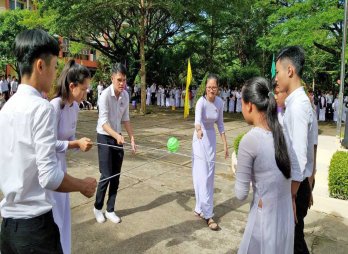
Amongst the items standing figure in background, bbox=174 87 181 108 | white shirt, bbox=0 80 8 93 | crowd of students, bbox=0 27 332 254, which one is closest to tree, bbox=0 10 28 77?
white shirt, bbox=0 80 8 93

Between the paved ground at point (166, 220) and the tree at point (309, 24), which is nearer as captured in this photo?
the paved ground at point (166, 220)

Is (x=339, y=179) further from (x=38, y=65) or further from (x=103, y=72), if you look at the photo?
(x=103, y=72)

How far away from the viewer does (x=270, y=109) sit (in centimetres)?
212

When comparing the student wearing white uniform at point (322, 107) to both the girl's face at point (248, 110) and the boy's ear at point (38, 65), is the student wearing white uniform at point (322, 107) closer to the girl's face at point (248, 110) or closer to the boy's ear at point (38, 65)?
the girl's face at point (248, 110)

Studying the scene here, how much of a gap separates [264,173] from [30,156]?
1.33 meters

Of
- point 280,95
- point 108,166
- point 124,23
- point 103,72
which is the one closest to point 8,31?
point 103,72

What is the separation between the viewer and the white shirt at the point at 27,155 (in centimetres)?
160

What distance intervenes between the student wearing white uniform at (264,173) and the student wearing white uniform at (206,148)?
1.99m

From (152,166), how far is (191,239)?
9.61ft

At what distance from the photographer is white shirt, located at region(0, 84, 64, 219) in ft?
5.24

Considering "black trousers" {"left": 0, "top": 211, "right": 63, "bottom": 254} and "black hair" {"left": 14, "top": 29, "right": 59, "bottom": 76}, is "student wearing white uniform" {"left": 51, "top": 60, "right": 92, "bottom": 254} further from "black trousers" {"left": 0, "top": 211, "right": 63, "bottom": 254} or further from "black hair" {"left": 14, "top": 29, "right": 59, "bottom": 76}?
"black hair" {"left": 14, "top": 29, "right": 59, "bottom": 76}

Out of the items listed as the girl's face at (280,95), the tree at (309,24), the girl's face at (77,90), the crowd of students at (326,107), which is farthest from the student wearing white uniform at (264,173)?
the crowd of students at (326,107)

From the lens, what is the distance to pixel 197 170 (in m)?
4.30

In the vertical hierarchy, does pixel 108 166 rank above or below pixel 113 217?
above
